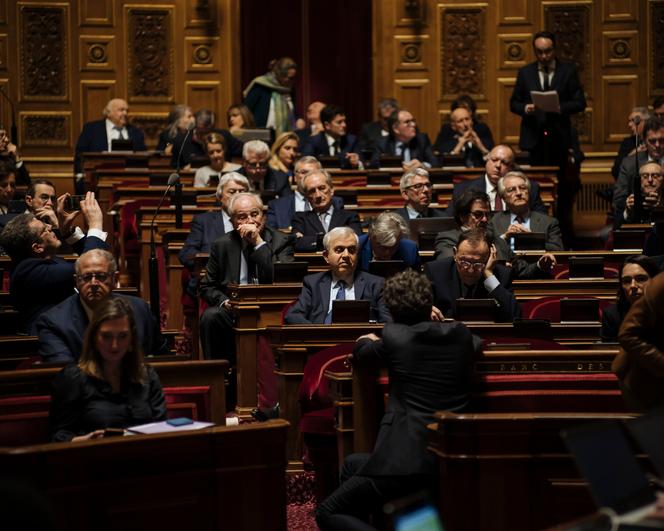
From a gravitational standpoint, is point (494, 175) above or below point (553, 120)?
below

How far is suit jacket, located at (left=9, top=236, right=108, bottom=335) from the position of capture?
5.72 m

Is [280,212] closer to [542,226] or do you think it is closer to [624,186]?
[542,226]

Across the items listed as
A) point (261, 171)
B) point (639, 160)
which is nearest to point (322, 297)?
point (261, 171)

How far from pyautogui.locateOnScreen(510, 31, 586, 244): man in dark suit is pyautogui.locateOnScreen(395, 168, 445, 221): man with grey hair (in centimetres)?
299

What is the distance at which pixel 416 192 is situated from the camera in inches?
330

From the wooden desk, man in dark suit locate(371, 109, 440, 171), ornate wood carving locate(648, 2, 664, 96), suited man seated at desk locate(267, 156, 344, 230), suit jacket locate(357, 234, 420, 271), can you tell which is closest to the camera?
the wooden desk

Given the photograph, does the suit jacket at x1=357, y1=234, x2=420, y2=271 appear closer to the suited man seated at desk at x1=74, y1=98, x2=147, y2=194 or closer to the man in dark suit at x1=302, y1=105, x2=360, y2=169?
the man in dark suit at x1=302, y1=105, x2=360, y2=169

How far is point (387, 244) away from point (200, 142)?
4997 millimetres

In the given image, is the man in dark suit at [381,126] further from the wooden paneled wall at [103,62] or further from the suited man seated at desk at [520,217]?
the suited man seated at desk at [520,217]

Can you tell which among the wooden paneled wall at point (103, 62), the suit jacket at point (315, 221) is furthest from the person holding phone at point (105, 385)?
the wooden paneled wall at point (103, 62)

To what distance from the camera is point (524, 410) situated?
4.83 meters

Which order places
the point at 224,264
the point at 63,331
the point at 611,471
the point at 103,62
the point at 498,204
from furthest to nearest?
the point at 103,62
the point at 498,204
the point at 224,264
the point at 63,331
the point at 611,471

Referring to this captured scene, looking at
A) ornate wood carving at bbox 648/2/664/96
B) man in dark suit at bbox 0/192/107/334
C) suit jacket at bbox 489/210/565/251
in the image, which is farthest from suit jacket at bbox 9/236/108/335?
ornate wood carving at bbox 648/2/664/96

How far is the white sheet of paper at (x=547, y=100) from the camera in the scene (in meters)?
10.9
